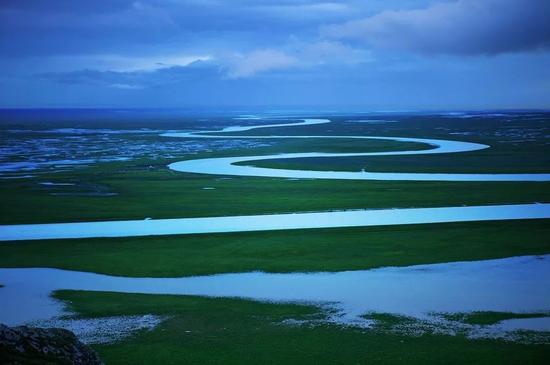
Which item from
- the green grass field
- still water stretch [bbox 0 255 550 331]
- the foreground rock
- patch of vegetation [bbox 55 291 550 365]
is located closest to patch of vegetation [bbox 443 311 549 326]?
the green grass field

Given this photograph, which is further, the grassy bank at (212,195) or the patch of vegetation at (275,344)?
the grassy bank at (212,195)

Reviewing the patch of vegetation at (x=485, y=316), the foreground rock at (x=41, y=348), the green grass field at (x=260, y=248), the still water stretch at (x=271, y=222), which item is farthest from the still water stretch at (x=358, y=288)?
the foreground rock at (x=41, y=348)

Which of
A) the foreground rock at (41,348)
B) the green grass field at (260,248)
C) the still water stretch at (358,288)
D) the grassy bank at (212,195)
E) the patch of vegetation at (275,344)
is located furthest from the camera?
the grassy bank at (212,195)

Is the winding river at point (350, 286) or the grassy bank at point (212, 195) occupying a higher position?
the grassy bank at point (212, 195)

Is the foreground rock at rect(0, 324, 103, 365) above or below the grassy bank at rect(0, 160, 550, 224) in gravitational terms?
above

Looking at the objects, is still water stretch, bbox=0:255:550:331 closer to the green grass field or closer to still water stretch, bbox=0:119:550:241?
the green grass field

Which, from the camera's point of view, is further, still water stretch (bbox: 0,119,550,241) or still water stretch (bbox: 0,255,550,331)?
still water stretch (bbox: 0,119,550,241)

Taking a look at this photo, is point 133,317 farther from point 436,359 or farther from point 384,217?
point 384,217

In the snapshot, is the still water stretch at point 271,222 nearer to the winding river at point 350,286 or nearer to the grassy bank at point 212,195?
the winding river at point 350,286
